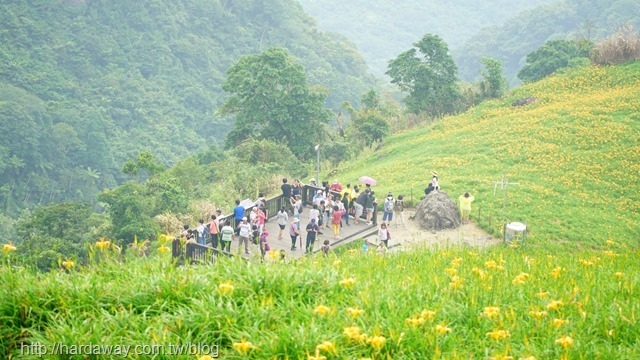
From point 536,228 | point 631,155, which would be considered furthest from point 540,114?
point 536,228

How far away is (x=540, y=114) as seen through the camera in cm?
3209

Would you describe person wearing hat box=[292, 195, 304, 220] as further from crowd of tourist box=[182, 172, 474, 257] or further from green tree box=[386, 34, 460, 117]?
green tree box=[386, 34, 460, 117]

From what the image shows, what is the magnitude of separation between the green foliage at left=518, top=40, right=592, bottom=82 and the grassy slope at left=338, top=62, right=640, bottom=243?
10.7 metres

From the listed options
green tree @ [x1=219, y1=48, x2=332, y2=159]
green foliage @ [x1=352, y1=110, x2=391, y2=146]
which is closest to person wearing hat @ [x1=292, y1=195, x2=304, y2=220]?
green tree @ [x1=219, y1=48, x2=332, y2=159]

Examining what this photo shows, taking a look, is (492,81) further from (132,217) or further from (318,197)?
(132,217)

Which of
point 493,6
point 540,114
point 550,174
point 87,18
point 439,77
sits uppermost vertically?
point 493,6

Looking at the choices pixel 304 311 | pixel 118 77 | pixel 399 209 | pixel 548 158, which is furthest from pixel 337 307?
pixel 118 77

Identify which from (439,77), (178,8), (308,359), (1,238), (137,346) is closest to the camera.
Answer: (308,359)

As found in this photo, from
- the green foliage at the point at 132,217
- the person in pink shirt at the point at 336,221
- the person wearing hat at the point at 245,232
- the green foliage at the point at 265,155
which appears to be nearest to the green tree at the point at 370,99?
the green foliage at the point at 265,155

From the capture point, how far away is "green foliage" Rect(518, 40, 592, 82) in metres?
47.8

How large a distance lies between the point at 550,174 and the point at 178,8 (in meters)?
66.6

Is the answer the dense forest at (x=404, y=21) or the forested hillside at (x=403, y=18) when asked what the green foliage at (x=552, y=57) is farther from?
the forested hillside at (x=403, y=18)

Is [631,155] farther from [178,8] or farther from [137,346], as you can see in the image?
[178,8]

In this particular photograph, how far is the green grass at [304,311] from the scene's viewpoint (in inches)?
232
